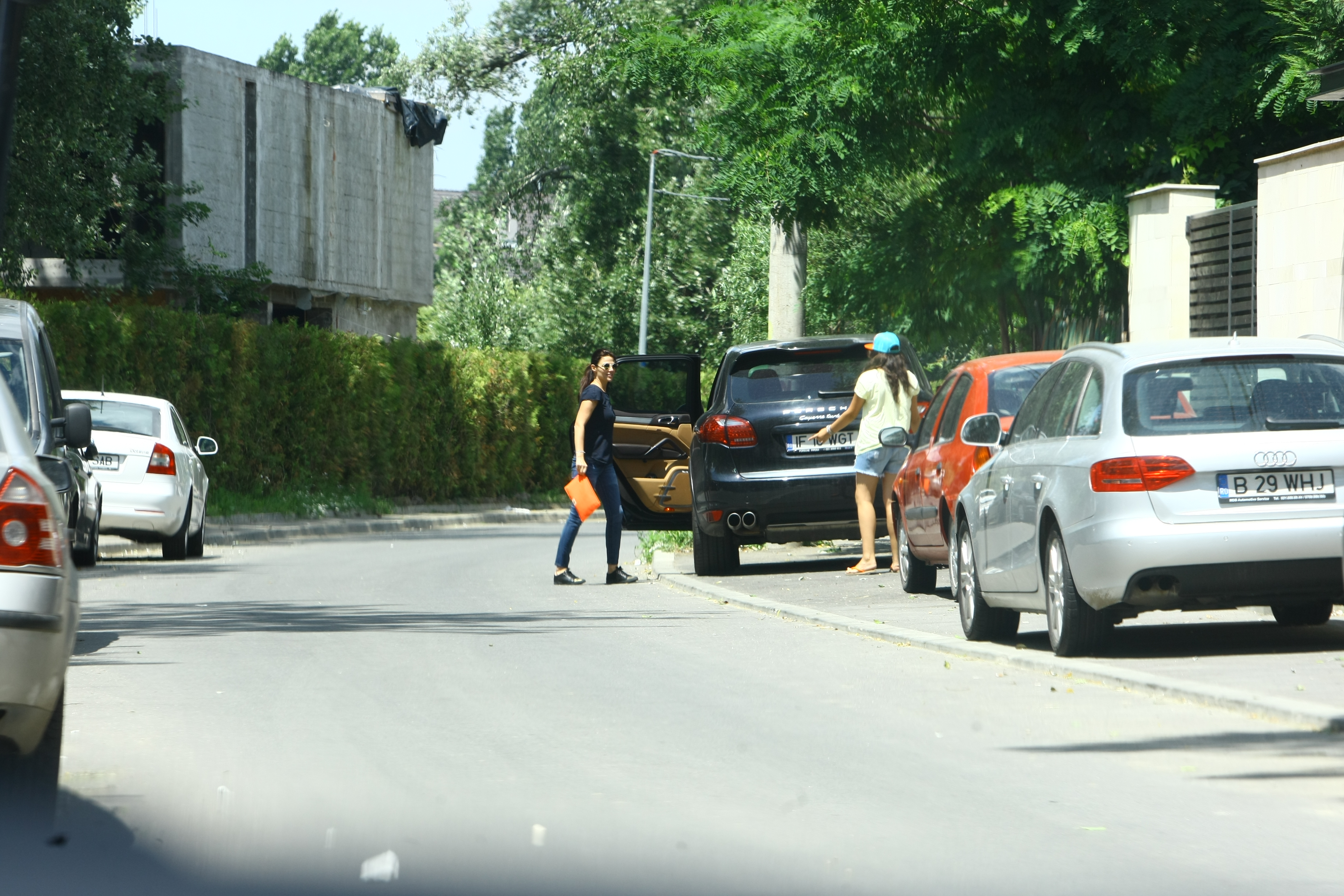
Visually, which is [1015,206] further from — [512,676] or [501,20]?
[501,20]

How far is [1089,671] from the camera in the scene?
9.27 m

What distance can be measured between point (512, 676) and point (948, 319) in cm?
1697

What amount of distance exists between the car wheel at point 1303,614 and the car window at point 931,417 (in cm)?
363

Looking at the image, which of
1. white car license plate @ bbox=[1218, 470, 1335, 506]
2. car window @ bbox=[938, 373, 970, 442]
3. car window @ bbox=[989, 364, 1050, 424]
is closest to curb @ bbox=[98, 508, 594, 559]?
car window @ bbox=[938, 373, 970, 442]

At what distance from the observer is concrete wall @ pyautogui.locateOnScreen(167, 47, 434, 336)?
4119cm

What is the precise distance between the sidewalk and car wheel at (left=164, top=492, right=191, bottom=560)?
6.55m

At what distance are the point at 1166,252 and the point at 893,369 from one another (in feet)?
13.6

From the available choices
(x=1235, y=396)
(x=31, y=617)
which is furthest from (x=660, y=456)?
(x=31, y=617)

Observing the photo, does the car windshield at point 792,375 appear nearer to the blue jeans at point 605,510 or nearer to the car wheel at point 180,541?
the blue jeans at point 605,510

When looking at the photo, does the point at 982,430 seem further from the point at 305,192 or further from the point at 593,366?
the point at 305,192

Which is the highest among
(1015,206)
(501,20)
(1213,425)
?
(501,20)

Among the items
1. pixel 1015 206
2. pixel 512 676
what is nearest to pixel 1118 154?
pixel 1015 206

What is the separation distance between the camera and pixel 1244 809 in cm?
620

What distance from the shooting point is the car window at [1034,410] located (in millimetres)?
10812
